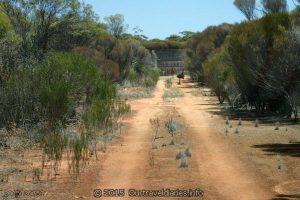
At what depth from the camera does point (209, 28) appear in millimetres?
60188

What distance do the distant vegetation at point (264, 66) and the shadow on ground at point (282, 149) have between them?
3560 millimetres

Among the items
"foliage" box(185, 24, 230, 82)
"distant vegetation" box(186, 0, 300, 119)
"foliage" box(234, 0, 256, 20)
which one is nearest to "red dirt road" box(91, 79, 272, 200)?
"distant vegetation" box(186, 0, 300, 119)

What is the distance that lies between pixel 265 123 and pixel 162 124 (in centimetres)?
393

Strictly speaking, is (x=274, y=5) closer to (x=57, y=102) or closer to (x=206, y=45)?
(x=206, y=45)

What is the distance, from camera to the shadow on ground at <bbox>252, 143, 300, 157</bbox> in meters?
13.7

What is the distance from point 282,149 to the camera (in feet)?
47.5

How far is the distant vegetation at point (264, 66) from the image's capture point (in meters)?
18.6

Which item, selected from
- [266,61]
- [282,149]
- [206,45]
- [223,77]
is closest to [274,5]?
[223,77]

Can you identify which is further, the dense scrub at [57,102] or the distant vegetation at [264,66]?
the distant vegetation at [264,66]

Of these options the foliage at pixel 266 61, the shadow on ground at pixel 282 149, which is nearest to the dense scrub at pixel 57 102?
the shadow on ground at pixel 282 149

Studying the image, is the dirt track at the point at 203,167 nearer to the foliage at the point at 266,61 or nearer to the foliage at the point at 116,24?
the foliage at the point at 266,61

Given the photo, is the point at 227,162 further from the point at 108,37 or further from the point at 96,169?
the point at 108,37

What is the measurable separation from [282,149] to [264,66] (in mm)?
7554

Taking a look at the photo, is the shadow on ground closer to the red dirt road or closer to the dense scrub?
the red dirt road
